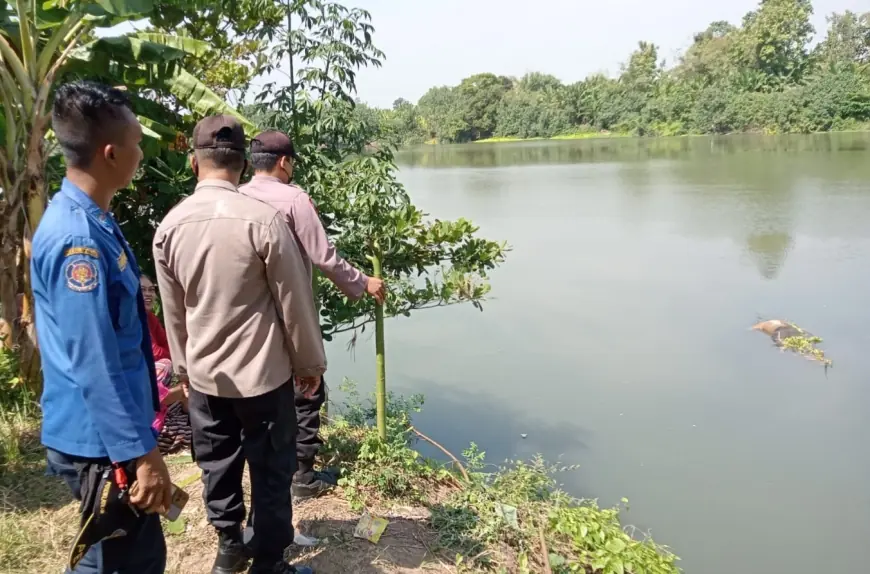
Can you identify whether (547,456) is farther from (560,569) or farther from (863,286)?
(863,286)

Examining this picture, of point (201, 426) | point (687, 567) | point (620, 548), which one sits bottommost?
point (687, 567)

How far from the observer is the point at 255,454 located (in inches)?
70.1

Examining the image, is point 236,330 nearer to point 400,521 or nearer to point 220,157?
point 220,157

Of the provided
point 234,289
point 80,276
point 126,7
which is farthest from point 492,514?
point 126,7

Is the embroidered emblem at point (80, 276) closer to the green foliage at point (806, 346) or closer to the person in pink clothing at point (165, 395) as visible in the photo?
the person in pink clothing at point (165, 395)

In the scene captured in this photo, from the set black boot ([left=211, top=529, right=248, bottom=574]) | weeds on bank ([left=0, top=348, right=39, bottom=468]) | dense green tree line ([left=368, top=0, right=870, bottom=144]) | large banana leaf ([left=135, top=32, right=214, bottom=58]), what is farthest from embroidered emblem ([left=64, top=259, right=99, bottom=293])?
dense green tree line ([left=368, top=0, right=870, bottom=144])

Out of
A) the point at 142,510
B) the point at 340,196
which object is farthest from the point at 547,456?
the point at 142,510

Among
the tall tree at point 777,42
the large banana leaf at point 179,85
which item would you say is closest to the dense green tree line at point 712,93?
the tall tree at point 777,42

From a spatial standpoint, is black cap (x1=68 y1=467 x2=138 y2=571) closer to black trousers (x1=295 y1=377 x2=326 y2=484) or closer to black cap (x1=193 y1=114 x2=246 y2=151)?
black cap (x1=193 y1=114 x2=246 y2=151)

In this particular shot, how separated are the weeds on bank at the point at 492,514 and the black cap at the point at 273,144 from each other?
1224 millimetres

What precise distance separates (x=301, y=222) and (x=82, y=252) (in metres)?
A: 0.93

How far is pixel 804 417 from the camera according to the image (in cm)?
487

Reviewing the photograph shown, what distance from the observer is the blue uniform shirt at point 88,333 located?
1211mm

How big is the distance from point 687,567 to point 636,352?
111 inches
